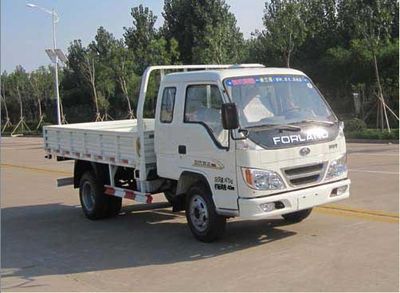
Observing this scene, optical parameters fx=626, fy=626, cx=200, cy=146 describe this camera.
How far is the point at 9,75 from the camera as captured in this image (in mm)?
70312

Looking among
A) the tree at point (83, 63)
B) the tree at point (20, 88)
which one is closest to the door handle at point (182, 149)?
the tree at point (83, 63)

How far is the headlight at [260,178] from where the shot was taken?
7.21 m

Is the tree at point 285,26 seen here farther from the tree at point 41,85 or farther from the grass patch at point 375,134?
the tree at point 41,85

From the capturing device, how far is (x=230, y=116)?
7227mm

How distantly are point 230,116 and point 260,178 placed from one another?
796 mm

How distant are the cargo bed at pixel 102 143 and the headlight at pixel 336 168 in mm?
2525

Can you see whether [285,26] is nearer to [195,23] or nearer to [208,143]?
[195,23]

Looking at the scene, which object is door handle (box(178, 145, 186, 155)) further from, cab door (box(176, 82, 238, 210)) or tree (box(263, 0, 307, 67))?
tree (box(263, 0, 307, 67))

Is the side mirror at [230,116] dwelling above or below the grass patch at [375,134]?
above

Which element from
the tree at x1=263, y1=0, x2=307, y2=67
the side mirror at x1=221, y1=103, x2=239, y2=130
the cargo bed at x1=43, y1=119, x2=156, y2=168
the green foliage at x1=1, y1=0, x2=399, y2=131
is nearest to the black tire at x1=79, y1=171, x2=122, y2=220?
the cargo bed at x1=43, y1=119, x2=156, y2=168

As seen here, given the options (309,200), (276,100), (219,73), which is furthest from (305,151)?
(219,73)

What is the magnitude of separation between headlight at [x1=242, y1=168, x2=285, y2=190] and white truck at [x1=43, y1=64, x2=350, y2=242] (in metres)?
0.01

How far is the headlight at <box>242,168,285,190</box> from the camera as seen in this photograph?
7.21 meters

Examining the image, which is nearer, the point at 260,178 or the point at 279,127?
the point at 260,178
